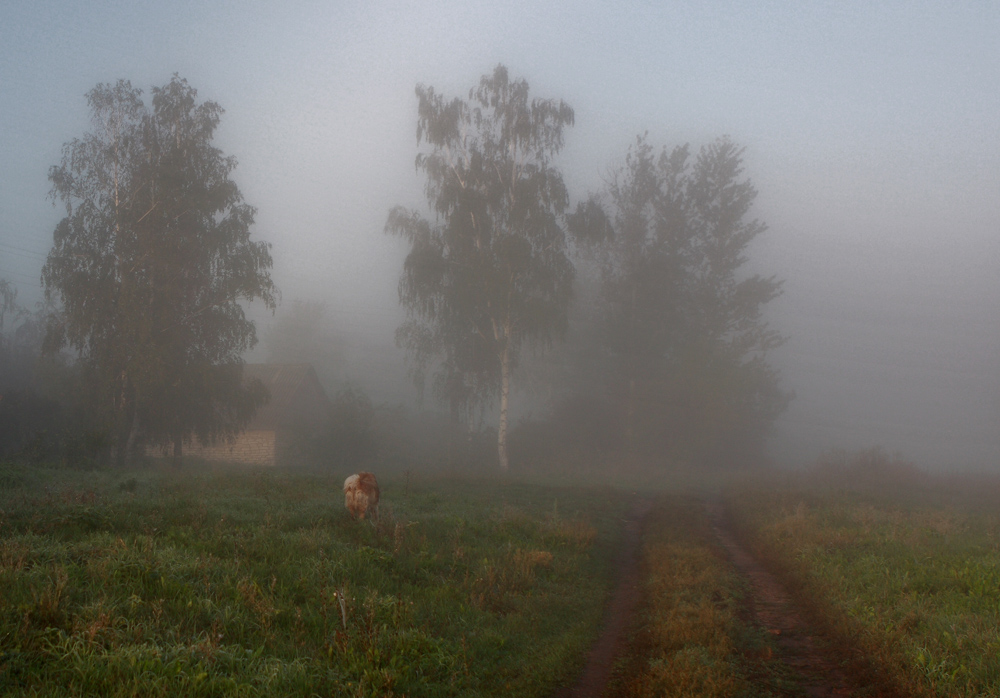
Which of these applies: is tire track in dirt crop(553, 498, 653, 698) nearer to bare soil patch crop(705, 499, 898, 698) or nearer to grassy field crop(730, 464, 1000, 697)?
bare soil patch crop(705, 499, 898, 698)

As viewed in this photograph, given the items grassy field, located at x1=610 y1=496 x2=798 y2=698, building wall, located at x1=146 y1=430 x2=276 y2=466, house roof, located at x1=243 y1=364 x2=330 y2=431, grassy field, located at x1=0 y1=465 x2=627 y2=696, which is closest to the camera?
grassy field, located at x1=0 y1=465 x2=627 y2=696

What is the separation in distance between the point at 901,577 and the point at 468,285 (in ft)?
74.8

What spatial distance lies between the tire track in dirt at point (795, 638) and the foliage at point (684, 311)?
25283 millimetres

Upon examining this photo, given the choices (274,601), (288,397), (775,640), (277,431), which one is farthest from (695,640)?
(288,397)

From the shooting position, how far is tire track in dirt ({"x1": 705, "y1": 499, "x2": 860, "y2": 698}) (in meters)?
5.98

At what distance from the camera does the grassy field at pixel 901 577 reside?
576 cm

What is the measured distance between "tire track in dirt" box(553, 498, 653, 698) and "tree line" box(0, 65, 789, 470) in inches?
683

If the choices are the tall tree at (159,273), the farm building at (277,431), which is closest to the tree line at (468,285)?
the tall tree at (159,273)

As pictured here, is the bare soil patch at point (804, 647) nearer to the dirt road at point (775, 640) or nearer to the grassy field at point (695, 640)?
the dirt road at point (775, 640)

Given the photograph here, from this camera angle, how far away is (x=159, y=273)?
74.7 feet

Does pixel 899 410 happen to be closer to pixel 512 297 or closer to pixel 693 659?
pixel 512 297

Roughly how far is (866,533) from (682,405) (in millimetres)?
25559

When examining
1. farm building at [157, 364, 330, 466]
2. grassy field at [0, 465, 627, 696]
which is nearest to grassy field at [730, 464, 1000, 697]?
grassy field at [0, 465, 627, 696]

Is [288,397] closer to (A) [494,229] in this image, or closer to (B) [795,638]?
(A) [494,229]
